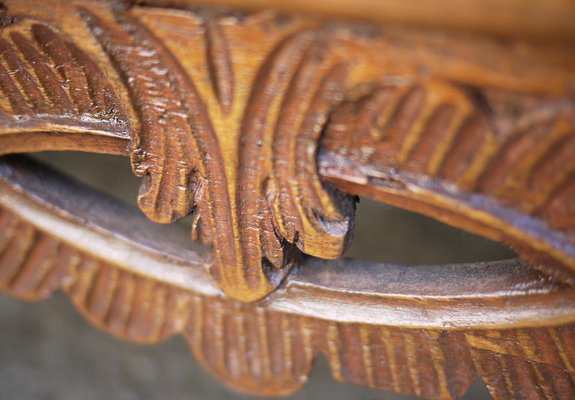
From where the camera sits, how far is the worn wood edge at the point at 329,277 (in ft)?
1.70

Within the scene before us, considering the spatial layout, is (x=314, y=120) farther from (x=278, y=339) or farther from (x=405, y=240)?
(x=405, y=240)

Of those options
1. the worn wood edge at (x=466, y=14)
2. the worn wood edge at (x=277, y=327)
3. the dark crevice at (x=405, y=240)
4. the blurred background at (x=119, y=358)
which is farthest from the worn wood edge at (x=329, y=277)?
the dark crevice at (x=405, y=240)

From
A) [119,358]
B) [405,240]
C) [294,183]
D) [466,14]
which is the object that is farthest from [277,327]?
[405,240]

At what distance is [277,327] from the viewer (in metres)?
0.66

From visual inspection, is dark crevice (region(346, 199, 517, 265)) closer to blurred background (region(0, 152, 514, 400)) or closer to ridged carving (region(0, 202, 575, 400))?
blurred background (region(0, 152, 514, 400))

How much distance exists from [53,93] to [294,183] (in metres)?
0.21

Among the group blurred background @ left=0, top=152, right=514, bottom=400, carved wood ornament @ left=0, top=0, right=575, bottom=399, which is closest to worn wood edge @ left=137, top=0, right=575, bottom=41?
carved wood ornament @ left=0, top=0, right=575, bottom=399

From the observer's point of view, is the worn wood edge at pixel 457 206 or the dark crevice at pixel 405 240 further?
the dark crevice at pixel 405 240

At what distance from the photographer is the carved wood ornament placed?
0.39 metres

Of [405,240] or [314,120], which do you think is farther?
[405,240]

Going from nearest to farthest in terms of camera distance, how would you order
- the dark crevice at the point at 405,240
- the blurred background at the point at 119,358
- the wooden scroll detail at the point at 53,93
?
1. the wooden scroll detail at the point at 53,93
2. the blurred background at the point at 119,358
3. the dark crevice at the point at 405,240

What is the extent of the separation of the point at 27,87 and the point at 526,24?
1.24ft

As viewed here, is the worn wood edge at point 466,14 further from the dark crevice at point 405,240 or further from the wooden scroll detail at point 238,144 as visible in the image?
the dark crevice at point 405,240

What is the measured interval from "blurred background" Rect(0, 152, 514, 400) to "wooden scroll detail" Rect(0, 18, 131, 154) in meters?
0.57
